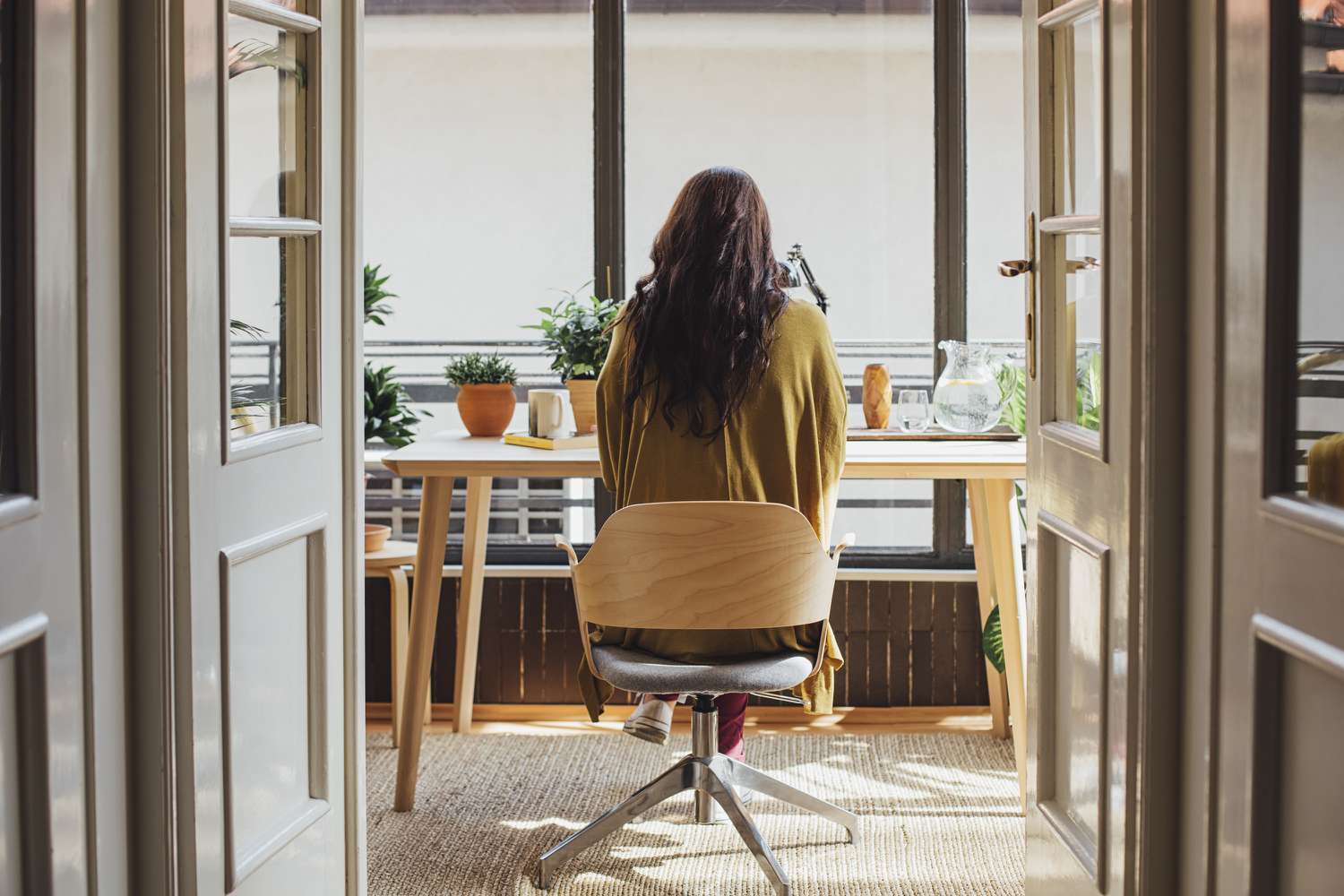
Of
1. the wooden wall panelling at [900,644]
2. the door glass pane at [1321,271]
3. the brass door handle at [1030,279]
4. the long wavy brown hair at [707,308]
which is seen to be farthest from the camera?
the wooden wall panelling at [900,644]

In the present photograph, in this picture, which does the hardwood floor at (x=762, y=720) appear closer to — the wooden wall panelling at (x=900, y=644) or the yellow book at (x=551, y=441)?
the wooden wall panelling at (x=900, y=644)

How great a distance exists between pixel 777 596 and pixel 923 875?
687 millimetres

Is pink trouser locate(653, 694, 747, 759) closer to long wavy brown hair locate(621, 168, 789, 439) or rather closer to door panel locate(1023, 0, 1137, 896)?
long wavy brown hair locate(621, 168, 789, 439)

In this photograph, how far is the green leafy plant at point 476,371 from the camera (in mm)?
3535

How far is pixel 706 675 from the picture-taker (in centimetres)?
248

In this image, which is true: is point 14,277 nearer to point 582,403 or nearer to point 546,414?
point 546,414

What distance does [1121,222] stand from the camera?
1801 millimetres

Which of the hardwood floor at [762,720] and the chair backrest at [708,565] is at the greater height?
the chair backrest at [708,565]

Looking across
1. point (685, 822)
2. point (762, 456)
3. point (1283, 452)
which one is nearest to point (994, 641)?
point (685, 822)

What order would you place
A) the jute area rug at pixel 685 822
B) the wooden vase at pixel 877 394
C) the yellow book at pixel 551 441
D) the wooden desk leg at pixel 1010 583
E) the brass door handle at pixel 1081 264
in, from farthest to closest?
1. the wooden vase at pixel 877 394
2. the yellow book at pixel 551 441
3. the wooden desk leg at pixel 1010 583
4. the jute area rug at pixel 685 822
5. the brass door handle at pixel 1081 264

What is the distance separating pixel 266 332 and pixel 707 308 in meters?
0.88

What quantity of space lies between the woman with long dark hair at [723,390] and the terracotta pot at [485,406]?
889 millimetres

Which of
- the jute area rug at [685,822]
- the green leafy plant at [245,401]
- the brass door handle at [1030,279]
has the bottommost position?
the jute area rug at [685,822]

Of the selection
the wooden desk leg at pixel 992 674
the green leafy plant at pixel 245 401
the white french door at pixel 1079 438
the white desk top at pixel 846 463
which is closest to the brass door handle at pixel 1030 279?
the white french door at pixel 1079 438
